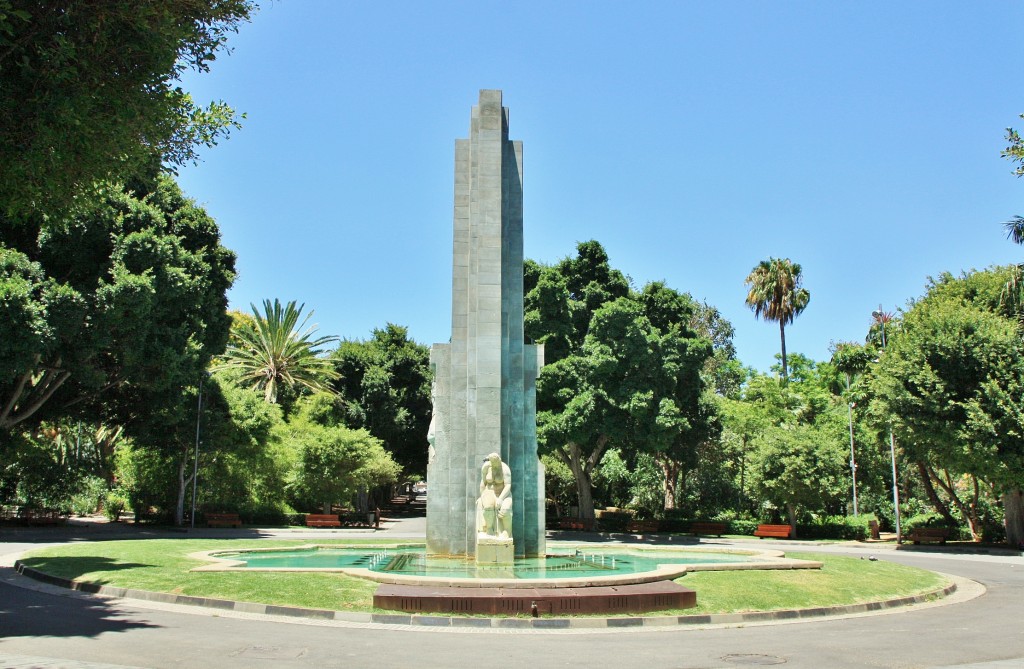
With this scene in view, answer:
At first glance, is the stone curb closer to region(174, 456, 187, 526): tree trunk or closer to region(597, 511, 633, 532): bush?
region(174, 456, 187, 526): tree trunk

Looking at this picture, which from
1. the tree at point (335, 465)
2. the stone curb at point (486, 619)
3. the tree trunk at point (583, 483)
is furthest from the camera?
the tree at point (335, 465)

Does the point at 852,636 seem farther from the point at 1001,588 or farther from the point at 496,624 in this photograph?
the point at 1001,588

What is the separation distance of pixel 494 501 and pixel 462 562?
2.09 metres

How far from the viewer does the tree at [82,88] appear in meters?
11.6

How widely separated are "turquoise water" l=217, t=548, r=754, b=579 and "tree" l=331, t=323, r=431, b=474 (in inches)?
→ 1443

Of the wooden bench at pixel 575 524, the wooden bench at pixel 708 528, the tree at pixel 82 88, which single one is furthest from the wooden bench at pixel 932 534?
the tree at pixel 82 88

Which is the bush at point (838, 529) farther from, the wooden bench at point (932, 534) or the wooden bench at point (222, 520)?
the wooden bench at point (222, 520)

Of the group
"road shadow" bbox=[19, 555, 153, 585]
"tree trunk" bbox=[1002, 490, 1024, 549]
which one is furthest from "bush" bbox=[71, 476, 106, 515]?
"tree trunk" bbox=[1002, 490, 1024, 549]

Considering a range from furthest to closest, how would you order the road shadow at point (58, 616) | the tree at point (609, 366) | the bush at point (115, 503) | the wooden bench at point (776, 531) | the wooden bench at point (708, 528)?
the bush at point (115, 503) < the wooden bench at point (708, 528) < the wooden bench at point (776, 531) < the tree at point (609, 366) < the road shadow at point (58, 616)

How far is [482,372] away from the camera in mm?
22531

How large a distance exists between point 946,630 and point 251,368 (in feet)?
173

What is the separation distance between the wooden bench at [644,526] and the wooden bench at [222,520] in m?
22.5

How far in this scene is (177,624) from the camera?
13734mm

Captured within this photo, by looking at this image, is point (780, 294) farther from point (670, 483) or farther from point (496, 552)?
point (496, 552)
